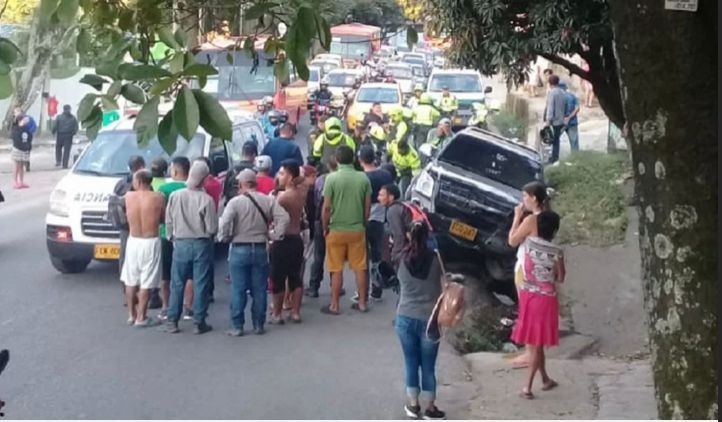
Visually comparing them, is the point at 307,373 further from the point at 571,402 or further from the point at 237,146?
the point at 237,146

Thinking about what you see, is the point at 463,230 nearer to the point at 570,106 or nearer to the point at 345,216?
the point at 345,216

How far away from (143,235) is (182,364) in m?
1.69

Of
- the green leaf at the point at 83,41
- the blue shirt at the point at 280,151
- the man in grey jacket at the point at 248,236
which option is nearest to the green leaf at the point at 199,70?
the green leaf at the point at 83,41

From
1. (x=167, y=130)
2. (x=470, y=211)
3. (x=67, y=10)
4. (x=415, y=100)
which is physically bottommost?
(x=470, y=211)

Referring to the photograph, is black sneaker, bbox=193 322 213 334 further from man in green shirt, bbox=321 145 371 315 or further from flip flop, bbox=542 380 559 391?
flip flop, bbox=542 380 559 391

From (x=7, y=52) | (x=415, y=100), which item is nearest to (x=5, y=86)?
(x=7, y=52)

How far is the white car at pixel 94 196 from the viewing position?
44.3ft

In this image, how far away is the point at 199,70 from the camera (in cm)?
368

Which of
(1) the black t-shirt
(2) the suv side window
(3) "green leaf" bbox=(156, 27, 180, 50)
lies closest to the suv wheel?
(2) the suv side window

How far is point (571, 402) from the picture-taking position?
357 inches

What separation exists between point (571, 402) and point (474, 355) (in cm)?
168

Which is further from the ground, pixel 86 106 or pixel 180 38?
pixel 180 38

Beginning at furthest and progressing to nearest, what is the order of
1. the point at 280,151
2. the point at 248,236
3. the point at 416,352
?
the point at 280,151
the point at 248,236
the point at 416,352

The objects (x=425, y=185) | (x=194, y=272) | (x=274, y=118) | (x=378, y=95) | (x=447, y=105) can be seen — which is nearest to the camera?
(x=194, y=272)
